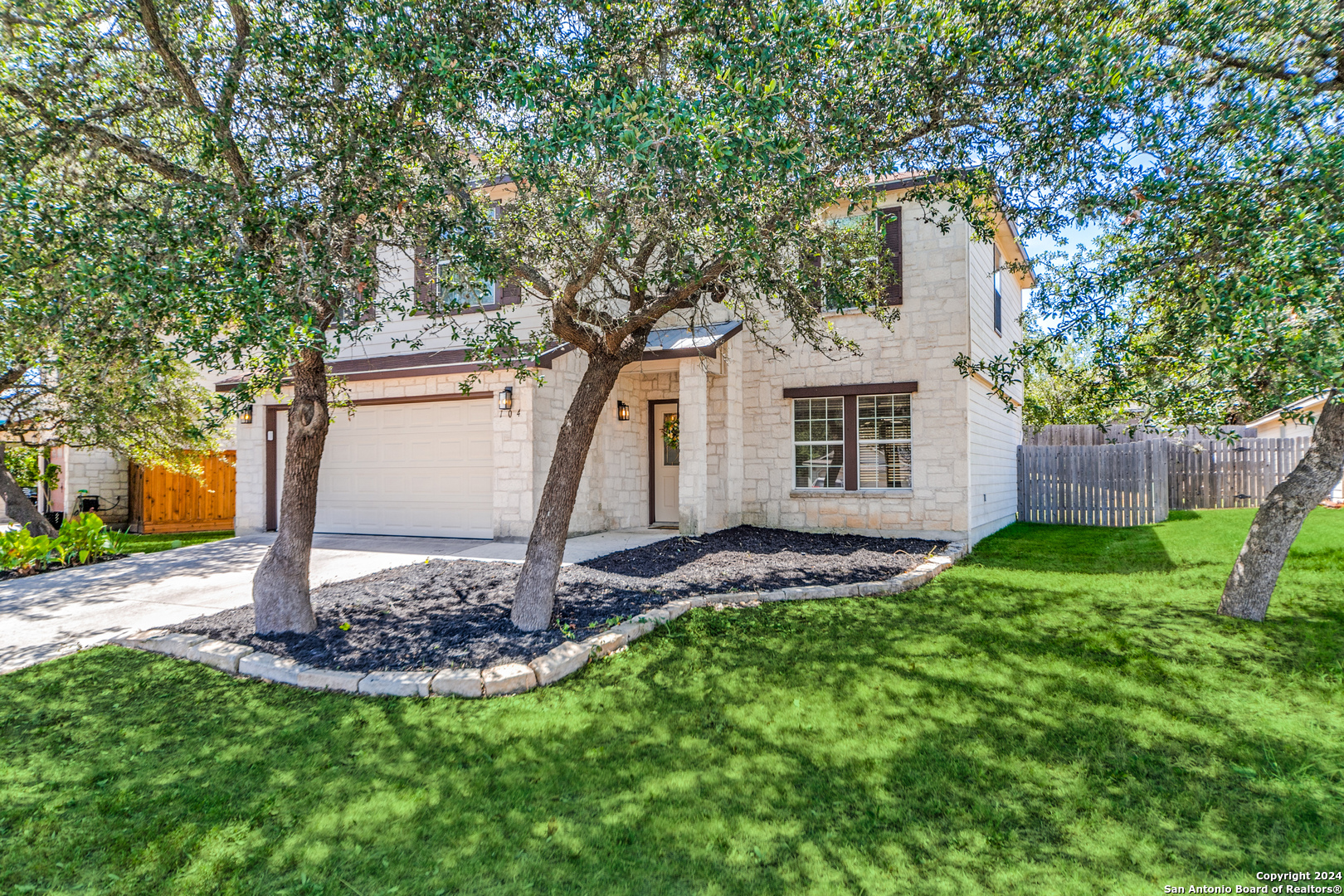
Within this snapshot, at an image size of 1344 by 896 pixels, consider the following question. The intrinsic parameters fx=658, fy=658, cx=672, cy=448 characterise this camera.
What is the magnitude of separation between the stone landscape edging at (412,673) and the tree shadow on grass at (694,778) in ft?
0.42

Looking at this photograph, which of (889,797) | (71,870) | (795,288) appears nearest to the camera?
(71,870)

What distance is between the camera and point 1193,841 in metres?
2.60

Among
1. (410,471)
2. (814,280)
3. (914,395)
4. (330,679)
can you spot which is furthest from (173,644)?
(914,395)

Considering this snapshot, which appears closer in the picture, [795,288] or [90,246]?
[90,246]

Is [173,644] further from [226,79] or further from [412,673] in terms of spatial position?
[226,79]

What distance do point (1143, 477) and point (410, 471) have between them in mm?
13324

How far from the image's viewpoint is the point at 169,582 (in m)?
7.02

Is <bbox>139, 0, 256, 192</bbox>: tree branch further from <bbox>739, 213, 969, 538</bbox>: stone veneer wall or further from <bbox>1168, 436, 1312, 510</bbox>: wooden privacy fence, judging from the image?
<bbox>1168, 436, 1312, 510</bbox>: wooden privacy fence

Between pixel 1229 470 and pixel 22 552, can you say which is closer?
pixel 22 552

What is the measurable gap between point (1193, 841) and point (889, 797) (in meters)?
1.14

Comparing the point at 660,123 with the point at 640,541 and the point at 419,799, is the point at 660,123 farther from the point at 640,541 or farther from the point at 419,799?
the point at 640,541

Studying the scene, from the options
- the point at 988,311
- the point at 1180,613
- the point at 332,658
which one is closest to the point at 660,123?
the point at 332,658

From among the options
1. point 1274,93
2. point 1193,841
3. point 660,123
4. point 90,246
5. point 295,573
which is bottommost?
point 1193,841

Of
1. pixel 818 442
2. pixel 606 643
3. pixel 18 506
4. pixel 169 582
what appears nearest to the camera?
pixel 606 643
